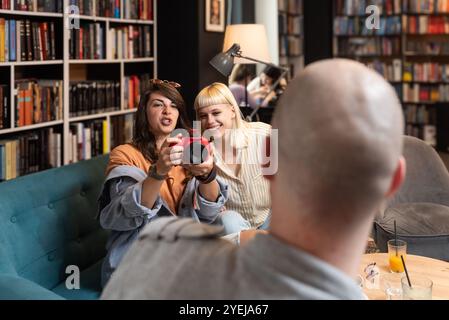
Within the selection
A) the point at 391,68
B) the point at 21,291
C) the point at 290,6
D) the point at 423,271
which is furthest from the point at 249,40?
the point at 290,6

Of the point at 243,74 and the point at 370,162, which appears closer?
the point at 370,162

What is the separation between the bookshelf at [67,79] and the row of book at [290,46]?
4019 mm

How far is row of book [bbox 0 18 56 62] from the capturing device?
3.14 meters

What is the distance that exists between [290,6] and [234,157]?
6.36 meters

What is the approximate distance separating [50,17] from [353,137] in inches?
128

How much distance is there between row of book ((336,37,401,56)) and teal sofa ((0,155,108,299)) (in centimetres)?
594

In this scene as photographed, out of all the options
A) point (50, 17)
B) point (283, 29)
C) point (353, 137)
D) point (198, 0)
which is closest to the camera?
point (353, 137)

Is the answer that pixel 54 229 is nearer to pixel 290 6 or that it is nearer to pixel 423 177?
pixel 423 177

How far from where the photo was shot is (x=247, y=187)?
2.45m
